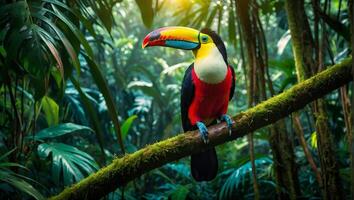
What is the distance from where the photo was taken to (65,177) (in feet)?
8.75

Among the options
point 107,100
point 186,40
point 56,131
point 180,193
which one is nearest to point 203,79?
point 186,40

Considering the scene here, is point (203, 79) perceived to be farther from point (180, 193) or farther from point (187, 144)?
point (180, 193)

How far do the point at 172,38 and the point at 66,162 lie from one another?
1.12 metres

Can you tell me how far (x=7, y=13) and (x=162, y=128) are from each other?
471 cm

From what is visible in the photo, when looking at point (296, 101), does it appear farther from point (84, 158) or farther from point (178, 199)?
point (178, 199)

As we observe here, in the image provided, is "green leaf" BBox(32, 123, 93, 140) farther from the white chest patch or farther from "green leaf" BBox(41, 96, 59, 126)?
the white chest patch

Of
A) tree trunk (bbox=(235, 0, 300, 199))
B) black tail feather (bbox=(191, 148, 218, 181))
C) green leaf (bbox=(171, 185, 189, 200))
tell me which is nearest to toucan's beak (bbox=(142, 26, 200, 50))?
tree trunk (bbox=(235, 0, 300, 199))

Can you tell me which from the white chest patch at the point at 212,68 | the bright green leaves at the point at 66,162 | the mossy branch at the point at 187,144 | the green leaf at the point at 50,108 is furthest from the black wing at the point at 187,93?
the green leaf at the point at 50,108

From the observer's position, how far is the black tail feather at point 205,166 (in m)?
A: 2.47

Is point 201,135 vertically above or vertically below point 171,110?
below

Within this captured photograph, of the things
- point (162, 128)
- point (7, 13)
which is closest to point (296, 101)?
point (7, 13)

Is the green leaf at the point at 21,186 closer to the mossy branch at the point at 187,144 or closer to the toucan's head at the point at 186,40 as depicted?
the mossy branch at the point at 187,144

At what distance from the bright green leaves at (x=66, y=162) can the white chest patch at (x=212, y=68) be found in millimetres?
1015

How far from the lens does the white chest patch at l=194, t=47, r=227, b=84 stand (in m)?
2.29
